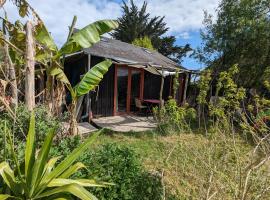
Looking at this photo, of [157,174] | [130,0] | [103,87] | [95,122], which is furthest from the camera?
[130,0]

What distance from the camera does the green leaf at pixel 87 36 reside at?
212 inches

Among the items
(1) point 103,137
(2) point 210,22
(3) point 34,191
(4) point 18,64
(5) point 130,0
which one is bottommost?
(1) point 103,137

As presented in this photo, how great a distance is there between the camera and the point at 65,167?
3387 mm

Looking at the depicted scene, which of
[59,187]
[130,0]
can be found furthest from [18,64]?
[130,0]

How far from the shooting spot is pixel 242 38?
16250 mm

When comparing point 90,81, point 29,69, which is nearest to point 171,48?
point 90,81

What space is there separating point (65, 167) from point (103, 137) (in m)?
6.09

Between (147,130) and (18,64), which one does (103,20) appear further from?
(147,130)

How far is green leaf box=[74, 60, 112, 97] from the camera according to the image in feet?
18.0

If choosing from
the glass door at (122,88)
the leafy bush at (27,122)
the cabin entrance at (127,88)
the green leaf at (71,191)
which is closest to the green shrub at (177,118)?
the green leaf at (71,191)

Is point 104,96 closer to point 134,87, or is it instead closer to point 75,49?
point 134,87

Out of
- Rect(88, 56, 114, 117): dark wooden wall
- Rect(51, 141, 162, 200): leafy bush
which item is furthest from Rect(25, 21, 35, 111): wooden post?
Rect(88, 56, 114, 117): dark wooden wall

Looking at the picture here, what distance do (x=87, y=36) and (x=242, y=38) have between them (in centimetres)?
1337

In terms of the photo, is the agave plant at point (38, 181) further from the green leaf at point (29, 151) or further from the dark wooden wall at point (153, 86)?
the dark wooden wall at point (153, 86)
